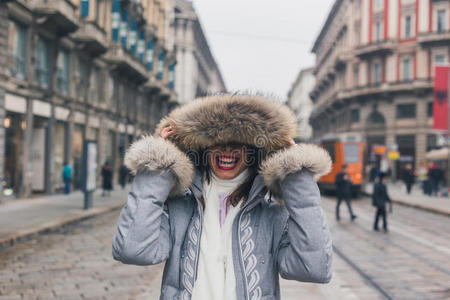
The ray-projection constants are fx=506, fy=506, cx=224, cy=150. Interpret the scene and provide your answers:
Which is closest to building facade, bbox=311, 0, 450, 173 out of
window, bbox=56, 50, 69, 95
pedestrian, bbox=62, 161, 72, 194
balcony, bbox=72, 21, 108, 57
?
balcony, bbox=72, 21, 108, 57

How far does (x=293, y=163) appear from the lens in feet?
6.31

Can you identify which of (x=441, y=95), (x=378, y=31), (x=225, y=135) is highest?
(x=378, y=31)

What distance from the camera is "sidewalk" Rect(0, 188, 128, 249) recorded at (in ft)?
30.7

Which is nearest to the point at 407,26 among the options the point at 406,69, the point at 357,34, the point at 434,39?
the point at 434,39

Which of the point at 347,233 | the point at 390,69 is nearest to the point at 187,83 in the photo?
the point at 390,69

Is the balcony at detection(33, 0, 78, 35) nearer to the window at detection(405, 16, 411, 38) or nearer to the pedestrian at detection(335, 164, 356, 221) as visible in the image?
the pedestrian at detection(335, 164, 356, 221)

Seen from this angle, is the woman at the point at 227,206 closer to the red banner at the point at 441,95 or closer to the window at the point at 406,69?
the red banner at the point at 441,95

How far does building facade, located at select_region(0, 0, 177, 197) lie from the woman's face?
30.0 ft

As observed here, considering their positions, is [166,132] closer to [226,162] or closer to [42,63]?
[226,162]

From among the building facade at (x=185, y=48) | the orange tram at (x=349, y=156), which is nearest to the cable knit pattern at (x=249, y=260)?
the orange tram at (x=349, y=156)

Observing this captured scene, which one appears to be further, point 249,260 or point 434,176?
point 434,176

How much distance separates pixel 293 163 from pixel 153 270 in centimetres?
530

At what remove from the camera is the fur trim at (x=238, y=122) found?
204cm

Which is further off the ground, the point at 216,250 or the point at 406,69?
the point at 406,69
